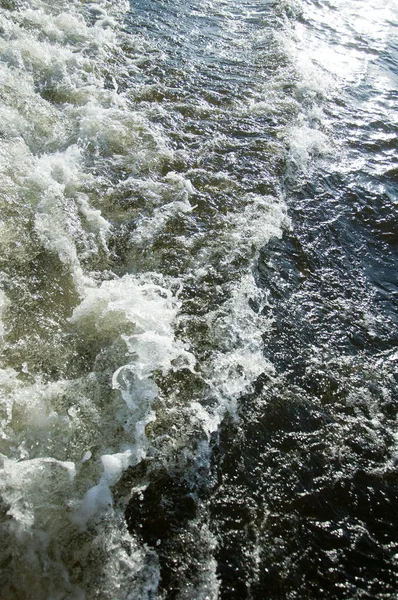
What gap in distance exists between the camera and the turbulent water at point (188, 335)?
2.77 meters

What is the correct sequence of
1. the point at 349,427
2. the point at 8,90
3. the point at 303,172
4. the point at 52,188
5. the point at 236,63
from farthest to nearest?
the point at 236,63
the point at 303,172
the point at 8,90
the point at 52,188
the point at 349,427

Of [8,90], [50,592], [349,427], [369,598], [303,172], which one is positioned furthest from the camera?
[303,172]

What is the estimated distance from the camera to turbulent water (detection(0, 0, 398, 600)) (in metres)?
2.77

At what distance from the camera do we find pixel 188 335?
3939 millimetres

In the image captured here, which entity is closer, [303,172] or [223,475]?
[223,475]

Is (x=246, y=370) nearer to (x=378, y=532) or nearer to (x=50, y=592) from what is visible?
(x=378, y=532)

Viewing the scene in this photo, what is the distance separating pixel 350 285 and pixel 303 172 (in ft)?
7.60

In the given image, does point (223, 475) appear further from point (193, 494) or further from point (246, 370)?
point (246, 370)

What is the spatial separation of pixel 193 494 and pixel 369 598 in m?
1.31

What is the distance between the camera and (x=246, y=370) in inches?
150

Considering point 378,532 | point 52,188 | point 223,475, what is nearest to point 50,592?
point 223,475

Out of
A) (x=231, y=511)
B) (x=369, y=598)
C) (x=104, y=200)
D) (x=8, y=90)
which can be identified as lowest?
(x=369, y=598)

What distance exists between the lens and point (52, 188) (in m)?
4.84

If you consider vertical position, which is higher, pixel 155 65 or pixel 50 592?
pixel 155 65
